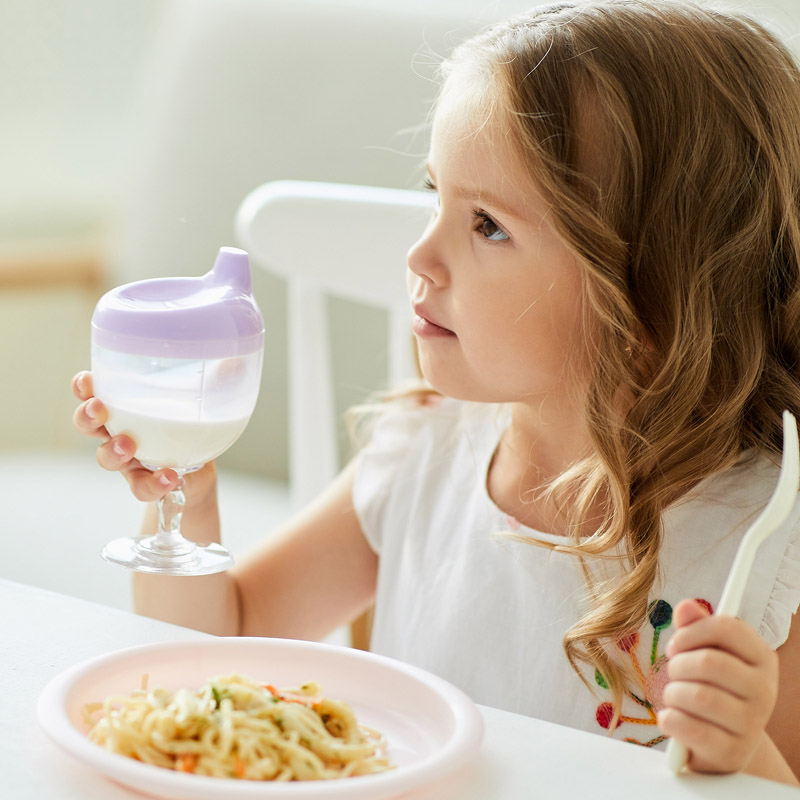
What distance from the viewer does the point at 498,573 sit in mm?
1027

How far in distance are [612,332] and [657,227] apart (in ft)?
0.29

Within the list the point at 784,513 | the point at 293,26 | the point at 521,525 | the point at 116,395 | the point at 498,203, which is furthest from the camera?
the point at 293,26

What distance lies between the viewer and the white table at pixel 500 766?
531 millimetres

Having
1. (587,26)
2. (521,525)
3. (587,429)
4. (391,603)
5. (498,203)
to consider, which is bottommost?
(391,603)

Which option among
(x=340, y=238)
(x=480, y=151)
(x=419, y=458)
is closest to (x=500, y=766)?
(x=480, y=151)

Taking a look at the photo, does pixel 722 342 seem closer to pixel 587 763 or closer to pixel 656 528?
pixel 656 528

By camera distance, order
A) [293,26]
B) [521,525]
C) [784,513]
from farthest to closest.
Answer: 1. [293,26]
2. [521,525]
3. [784,513]

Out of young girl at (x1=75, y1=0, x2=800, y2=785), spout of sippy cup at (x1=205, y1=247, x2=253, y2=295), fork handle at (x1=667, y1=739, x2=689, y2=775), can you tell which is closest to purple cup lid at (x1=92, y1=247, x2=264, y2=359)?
spout of sippy cup at (x1=205, y1=247, x2=253, y2=295)

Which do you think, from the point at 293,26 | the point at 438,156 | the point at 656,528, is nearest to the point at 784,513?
the point at 656,528

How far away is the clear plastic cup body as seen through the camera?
2.19 feet

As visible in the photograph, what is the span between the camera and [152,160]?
1.97 m

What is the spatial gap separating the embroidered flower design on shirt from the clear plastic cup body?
40 cm

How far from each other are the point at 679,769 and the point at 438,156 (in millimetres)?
503

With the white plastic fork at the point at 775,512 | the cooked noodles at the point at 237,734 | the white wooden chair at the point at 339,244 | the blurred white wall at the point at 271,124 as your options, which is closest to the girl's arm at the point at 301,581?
the white wooden chair at the point at 339,244
